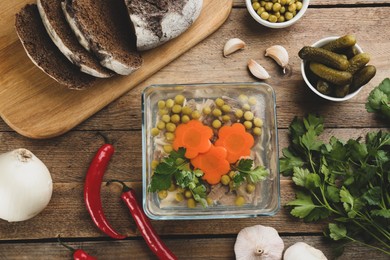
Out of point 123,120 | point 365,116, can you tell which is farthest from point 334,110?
point 123,120

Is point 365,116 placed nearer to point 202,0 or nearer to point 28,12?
point 202,0

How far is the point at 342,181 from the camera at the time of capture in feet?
7.98

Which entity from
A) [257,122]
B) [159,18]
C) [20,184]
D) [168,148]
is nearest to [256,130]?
[257,122]

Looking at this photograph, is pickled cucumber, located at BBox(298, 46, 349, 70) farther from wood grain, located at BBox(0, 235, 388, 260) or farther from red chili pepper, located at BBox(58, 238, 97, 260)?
red chili pepper, located at BBox(58, 238, 97, 260)

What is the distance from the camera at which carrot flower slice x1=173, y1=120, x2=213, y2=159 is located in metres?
2.21

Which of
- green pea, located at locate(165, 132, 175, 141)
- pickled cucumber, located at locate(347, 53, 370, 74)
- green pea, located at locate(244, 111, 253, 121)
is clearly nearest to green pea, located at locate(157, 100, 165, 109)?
green pea, located at locate(165, 132, 175, 141)

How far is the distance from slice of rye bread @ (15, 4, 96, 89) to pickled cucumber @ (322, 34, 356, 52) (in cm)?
97

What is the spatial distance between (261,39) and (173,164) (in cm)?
71

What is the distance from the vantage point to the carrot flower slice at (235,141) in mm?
2227

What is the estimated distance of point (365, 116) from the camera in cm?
248

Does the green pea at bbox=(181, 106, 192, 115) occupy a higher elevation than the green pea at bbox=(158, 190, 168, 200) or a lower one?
higher

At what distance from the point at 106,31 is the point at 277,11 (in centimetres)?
72

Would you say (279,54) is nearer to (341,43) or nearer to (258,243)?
(341,43)

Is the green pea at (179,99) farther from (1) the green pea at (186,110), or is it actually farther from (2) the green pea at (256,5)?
(2) the green pea at (256,5)
